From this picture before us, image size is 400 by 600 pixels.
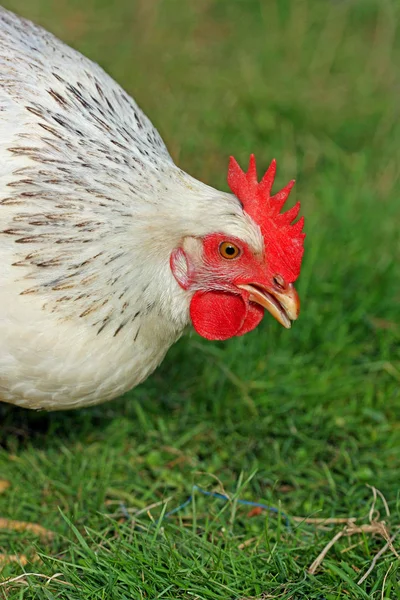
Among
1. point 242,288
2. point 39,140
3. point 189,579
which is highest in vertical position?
point 39,140

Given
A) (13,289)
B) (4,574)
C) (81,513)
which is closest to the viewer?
(13,289)

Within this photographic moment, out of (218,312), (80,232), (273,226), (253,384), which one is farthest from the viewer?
(253,384)

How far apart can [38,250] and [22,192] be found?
178 millimetres

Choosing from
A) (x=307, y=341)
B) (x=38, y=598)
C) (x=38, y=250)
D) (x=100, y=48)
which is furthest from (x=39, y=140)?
(x=100, y=48)

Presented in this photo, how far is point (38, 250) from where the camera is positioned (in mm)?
2521

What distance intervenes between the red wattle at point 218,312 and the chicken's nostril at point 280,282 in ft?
0.42

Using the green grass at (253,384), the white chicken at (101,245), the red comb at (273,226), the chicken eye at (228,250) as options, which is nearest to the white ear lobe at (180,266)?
the white chicken at (101,245)

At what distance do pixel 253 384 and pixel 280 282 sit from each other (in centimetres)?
124

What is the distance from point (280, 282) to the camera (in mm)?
2668

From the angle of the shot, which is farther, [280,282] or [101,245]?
[280,282]

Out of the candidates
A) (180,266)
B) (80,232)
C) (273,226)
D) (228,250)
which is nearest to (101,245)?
(80,232)

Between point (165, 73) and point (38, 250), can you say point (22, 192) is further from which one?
point (165, 73)

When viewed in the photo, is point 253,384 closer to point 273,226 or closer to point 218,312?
point 218,312

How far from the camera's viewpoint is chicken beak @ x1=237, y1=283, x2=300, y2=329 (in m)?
2.68
